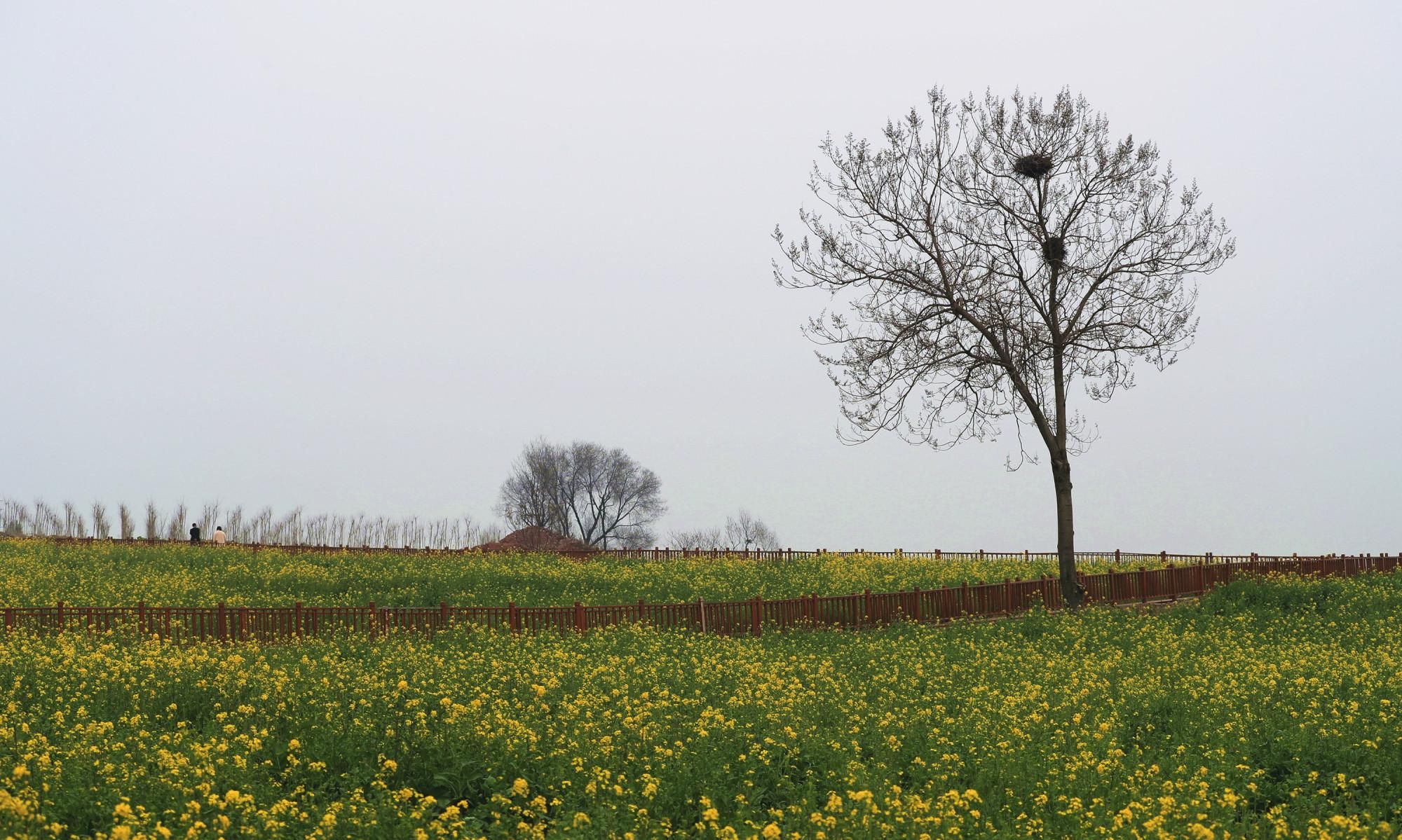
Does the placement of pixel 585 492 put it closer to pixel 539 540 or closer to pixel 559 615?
pixel 539 540

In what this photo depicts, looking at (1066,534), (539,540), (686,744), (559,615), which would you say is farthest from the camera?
(539,540)

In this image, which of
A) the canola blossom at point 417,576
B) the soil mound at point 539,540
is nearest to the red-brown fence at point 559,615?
the canola blossom at point 417,576

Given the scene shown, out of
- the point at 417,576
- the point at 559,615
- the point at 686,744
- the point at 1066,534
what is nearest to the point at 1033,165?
the point at 1066,534

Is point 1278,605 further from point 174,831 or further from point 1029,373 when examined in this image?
point 174,831

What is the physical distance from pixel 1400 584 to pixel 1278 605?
545 centimetres

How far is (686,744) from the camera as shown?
11898 millimetres

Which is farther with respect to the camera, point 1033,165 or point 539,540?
point 539,540

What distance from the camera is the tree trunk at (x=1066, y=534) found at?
28484mm

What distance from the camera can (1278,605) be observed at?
27328mm

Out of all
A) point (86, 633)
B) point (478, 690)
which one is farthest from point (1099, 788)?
point (86, 633)

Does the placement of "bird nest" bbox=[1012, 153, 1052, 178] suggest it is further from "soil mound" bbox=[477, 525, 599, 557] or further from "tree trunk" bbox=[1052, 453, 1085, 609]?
"soil mound" bbox=[477, 525, 599, 557]

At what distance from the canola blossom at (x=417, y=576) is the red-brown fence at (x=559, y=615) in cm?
457

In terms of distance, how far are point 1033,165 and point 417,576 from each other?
21150 millimetres

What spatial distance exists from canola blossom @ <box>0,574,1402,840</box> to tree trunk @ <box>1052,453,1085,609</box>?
28.5 ft
